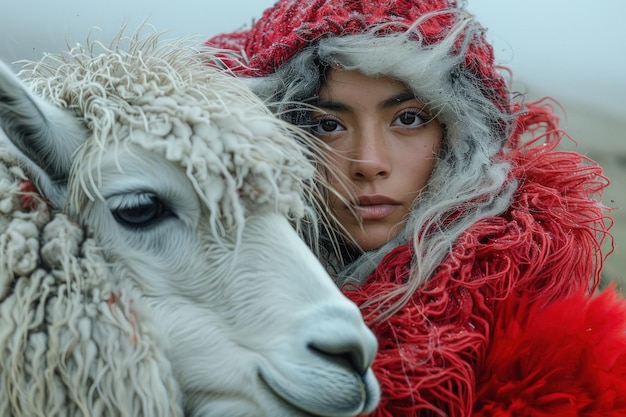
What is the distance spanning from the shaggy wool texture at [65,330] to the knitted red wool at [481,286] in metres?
0.44

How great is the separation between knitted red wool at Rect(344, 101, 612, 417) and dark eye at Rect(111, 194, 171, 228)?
50cm

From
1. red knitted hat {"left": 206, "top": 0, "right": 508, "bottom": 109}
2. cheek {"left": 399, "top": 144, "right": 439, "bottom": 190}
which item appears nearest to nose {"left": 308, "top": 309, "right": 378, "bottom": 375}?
cheek {"left": 399, "top": 144, "right": 439, "bottom": 190}

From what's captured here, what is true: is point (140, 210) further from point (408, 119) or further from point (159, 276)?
point (408, 119)

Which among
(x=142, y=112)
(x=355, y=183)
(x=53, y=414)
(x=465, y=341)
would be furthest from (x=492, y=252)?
(x=53, y=414)

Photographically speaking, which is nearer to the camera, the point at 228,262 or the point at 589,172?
the point at 228,262

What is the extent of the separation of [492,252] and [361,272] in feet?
1.05

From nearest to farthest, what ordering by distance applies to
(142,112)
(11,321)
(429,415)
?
(11,321) < (142,112) < (429,415)

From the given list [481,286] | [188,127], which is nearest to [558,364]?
[481,286]

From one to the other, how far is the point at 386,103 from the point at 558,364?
27.7 inches

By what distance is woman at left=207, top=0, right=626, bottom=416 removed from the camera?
1354 millimetres

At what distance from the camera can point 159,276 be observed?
119cm

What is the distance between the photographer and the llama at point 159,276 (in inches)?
43.7

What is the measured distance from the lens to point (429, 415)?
1.34 metres

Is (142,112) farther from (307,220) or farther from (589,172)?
(589,172)
